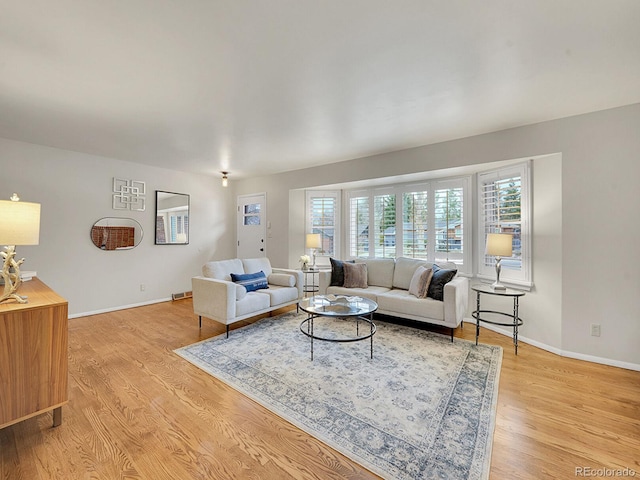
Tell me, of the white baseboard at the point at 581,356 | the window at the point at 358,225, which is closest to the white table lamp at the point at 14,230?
the window at the point at 358,225

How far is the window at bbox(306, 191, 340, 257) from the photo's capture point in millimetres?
5373

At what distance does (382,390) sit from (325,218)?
3.62 m

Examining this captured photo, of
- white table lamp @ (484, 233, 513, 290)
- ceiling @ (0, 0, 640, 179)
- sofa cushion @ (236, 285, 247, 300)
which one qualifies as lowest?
sofa cushion @ (236, 285, 247, 300)

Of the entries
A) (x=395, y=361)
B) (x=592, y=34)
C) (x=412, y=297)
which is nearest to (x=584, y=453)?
(x=395, y=361)

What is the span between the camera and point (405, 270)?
4.11 meters

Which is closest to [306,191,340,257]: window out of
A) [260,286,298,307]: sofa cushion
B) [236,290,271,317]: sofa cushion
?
[260,286,298,307]: sofa cushion

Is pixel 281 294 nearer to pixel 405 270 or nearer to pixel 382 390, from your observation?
pixel 405 270

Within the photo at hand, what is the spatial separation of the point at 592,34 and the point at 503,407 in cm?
255

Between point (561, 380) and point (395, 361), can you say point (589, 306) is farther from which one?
point (395, 361)

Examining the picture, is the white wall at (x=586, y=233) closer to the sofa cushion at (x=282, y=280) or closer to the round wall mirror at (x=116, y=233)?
the sofa cushion at (x=282, y=280)

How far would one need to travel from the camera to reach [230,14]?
5.04 ft

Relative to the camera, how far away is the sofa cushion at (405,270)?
4.04 m

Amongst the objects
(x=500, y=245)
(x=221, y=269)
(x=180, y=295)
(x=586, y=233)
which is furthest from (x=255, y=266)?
(x=586, y=233)

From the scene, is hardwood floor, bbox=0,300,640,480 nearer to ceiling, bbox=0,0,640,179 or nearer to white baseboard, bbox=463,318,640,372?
white baseboard, bbox=463,318,640,372
